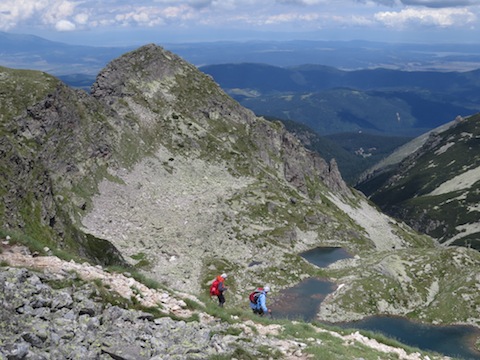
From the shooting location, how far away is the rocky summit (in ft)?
70.5

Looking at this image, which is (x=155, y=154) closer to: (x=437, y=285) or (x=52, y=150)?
(x=52, y=150)

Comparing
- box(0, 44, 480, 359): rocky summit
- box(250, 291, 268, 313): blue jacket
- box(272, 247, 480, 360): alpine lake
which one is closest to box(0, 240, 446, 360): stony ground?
box(0, 44, 480, 359): rocky summit

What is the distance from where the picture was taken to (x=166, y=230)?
308ft

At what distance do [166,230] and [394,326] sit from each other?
48.9 metres

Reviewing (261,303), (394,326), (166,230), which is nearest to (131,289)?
(261,303)

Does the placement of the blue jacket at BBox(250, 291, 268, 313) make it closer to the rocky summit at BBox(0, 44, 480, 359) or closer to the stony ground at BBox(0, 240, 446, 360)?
the rocky summit at BBox(0, 44, 480, 359)

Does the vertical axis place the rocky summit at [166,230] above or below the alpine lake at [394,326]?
above

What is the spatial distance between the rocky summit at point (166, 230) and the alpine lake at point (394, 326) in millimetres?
1940

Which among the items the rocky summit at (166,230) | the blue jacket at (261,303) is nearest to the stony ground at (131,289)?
the rocky summit at (166,230)

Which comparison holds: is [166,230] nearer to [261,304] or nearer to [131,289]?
[261,304]

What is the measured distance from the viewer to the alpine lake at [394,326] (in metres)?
66.5

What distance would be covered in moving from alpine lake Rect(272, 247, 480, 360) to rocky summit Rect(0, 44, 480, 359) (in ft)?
6.36

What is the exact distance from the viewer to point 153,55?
163m

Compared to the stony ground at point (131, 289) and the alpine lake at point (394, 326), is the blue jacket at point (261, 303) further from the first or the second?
the alpine lake at point (394, 326)
